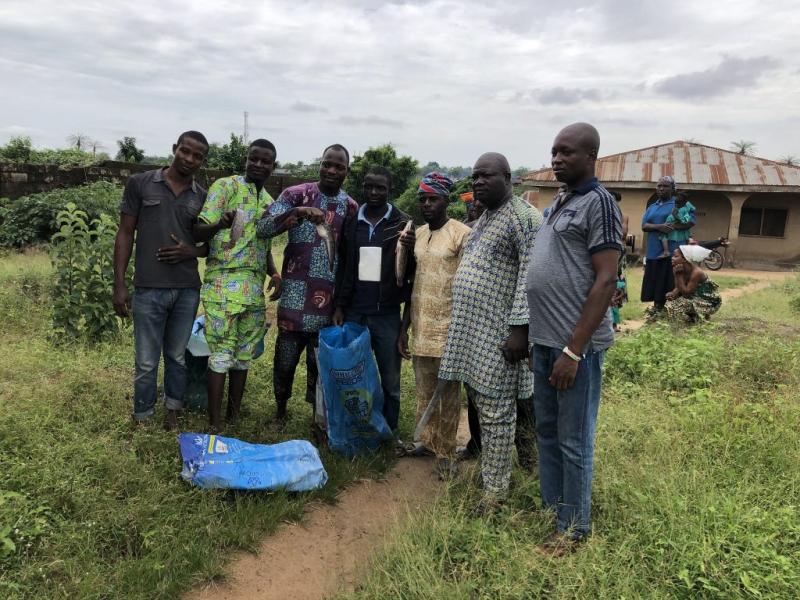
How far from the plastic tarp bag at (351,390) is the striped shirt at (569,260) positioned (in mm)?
1219

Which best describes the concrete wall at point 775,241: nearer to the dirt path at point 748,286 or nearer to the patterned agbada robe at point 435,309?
the dirt path at point 748,286

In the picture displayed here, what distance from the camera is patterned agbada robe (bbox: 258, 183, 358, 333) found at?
3.54 metres

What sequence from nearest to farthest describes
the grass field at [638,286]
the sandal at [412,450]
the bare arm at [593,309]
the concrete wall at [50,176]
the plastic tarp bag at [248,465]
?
the bare arm at [593,309] < the plastic tarp bag at [248,465] < the sandal at [412,450] < the grass field at [638,286] < the concrete wall at [50,176]

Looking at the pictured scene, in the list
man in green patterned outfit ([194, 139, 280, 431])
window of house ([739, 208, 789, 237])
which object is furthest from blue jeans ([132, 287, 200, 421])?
window of house ([739, 208, 789, 237])

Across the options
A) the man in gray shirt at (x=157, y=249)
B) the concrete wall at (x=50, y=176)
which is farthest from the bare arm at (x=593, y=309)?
the concrete wall at (x=50, y=176)

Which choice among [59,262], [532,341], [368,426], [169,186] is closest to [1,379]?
[59,262]

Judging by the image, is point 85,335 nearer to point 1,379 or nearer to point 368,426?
point 1,379

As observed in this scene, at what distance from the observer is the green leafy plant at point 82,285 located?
5.07 meters

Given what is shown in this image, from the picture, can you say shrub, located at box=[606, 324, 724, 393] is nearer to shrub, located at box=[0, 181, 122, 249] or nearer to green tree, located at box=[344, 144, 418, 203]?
shrub, located at box=[0, 181, 122, 249]

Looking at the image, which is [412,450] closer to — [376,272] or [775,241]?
[376,272]

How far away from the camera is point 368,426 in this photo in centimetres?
348

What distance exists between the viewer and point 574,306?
229 cm

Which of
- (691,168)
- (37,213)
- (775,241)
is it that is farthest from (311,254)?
(775,241)

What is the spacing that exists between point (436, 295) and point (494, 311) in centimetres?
51
